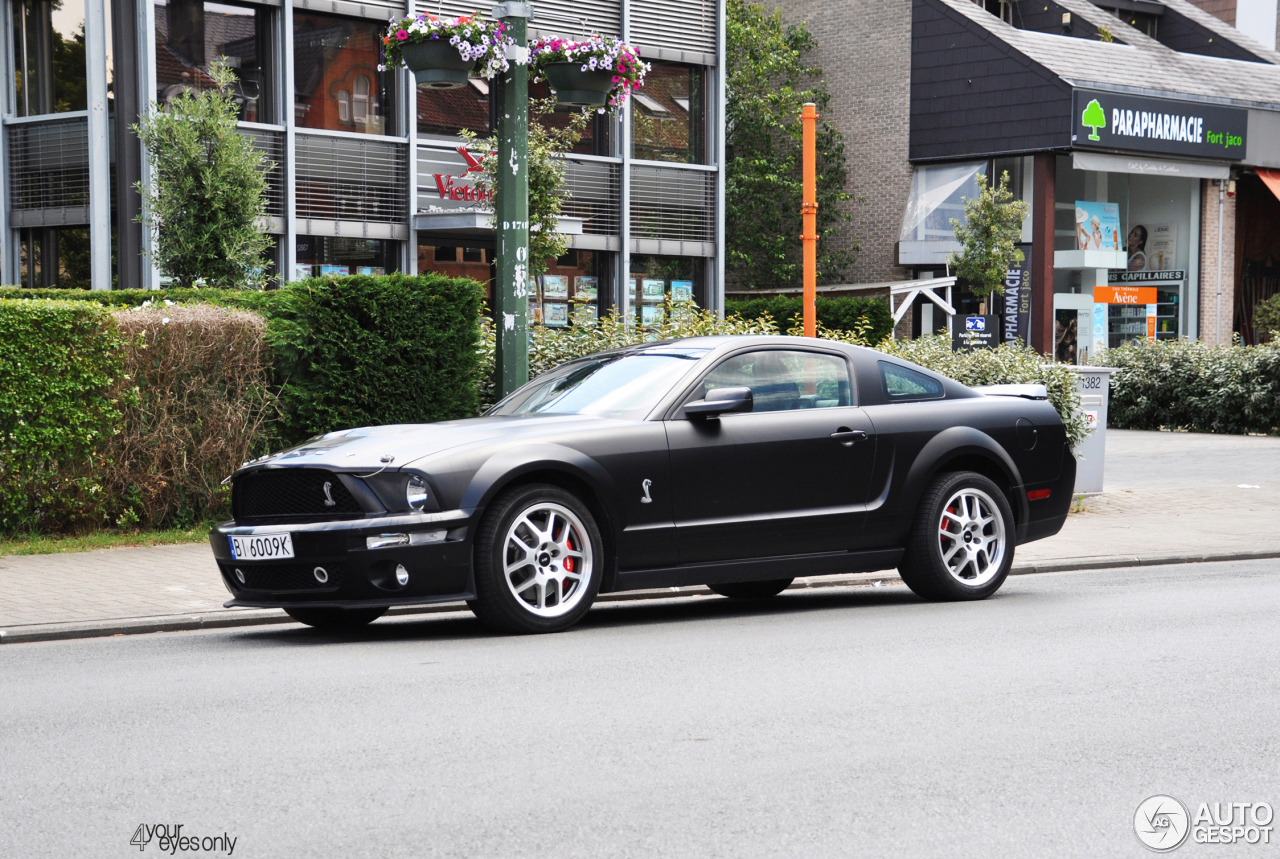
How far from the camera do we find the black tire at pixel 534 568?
740cm

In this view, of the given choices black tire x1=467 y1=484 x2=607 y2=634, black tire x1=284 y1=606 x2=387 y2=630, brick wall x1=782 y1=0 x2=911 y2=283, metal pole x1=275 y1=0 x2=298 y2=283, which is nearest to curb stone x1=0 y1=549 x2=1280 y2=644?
black tire x1=284 y1=606 x2=387 y2=630

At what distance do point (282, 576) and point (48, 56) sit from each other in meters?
15.9

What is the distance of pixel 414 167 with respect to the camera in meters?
23.3

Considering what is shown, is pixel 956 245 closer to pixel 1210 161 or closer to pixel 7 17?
pixel 1210 161

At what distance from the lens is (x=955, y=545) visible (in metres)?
8.98

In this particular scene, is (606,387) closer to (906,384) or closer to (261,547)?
(906,384)

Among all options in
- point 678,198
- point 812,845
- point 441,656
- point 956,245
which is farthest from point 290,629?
point 956,245

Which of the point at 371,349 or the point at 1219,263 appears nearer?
the point at 371,349

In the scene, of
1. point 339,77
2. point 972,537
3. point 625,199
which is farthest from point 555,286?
point 972,537

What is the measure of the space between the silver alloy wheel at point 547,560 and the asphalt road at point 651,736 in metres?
0.22

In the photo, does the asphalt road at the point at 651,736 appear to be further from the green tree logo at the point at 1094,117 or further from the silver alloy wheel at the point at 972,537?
the green tree logo at the point at 1094,117

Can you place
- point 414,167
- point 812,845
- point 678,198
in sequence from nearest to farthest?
point 812,845 < point 414,167 < point 678,198

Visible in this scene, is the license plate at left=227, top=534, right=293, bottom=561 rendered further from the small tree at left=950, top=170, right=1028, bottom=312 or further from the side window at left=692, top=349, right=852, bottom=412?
the small tree at left=950, top=170, right=1028, bottom=312

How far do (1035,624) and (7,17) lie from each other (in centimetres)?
Answer: 1816
